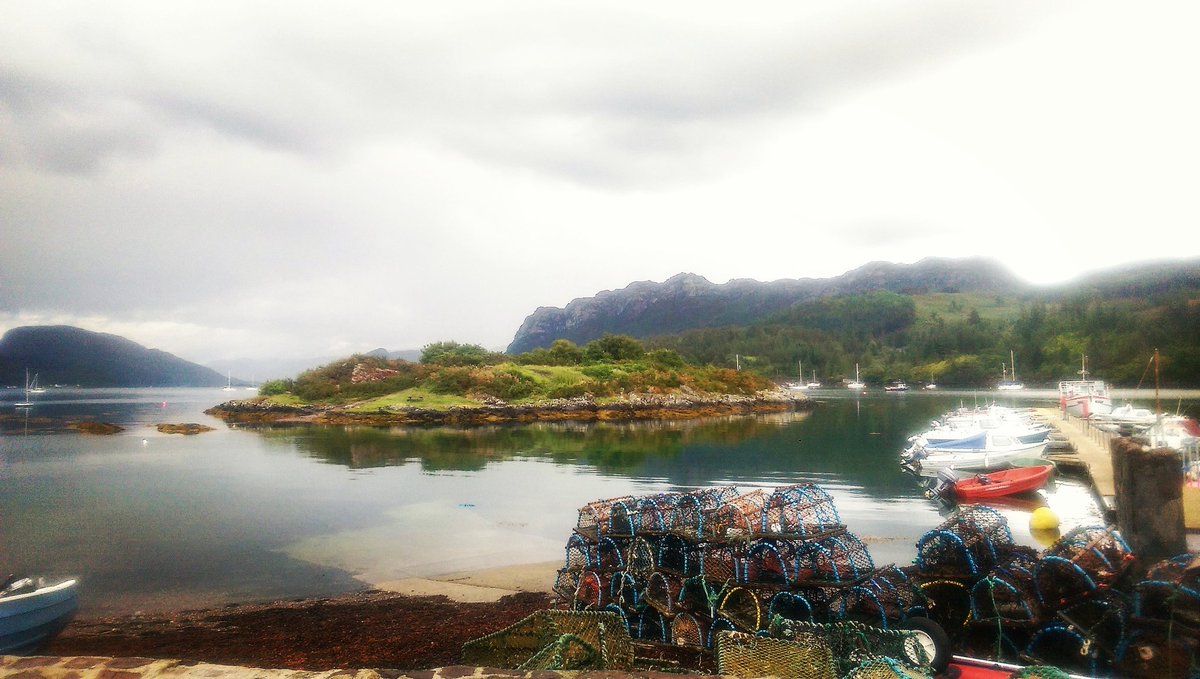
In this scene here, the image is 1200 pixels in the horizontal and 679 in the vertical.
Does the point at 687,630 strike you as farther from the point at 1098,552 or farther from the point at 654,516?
the point at 1098,552

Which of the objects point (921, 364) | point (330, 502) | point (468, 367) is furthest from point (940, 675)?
point (921, 364)

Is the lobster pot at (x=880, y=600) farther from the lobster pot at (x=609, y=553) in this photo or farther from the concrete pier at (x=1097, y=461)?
the concrete pier at (x=1097, y=461)

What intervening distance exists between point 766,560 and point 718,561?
22.2 inches

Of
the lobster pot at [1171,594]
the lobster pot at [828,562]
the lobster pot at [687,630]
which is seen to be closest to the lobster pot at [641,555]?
the lobster pot at [687,630]

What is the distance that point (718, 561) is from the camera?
7855 mm

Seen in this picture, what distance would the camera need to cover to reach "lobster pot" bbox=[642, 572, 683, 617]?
747cm

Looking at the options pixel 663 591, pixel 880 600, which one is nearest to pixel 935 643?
pixel 880 600

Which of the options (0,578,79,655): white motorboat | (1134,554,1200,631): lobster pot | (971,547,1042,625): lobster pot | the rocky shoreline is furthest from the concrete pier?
the rocky shoreline

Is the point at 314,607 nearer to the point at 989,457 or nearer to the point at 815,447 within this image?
the point at 989,457

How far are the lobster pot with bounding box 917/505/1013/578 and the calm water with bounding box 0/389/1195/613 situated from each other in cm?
659

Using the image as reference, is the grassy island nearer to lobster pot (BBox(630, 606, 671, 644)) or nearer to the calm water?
the calm water

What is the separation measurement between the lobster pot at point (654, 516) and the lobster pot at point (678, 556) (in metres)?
0.18

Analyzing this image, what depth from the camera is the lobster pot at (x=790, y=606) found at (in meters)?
7.00

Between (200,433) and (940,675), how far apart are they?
62137 mm
